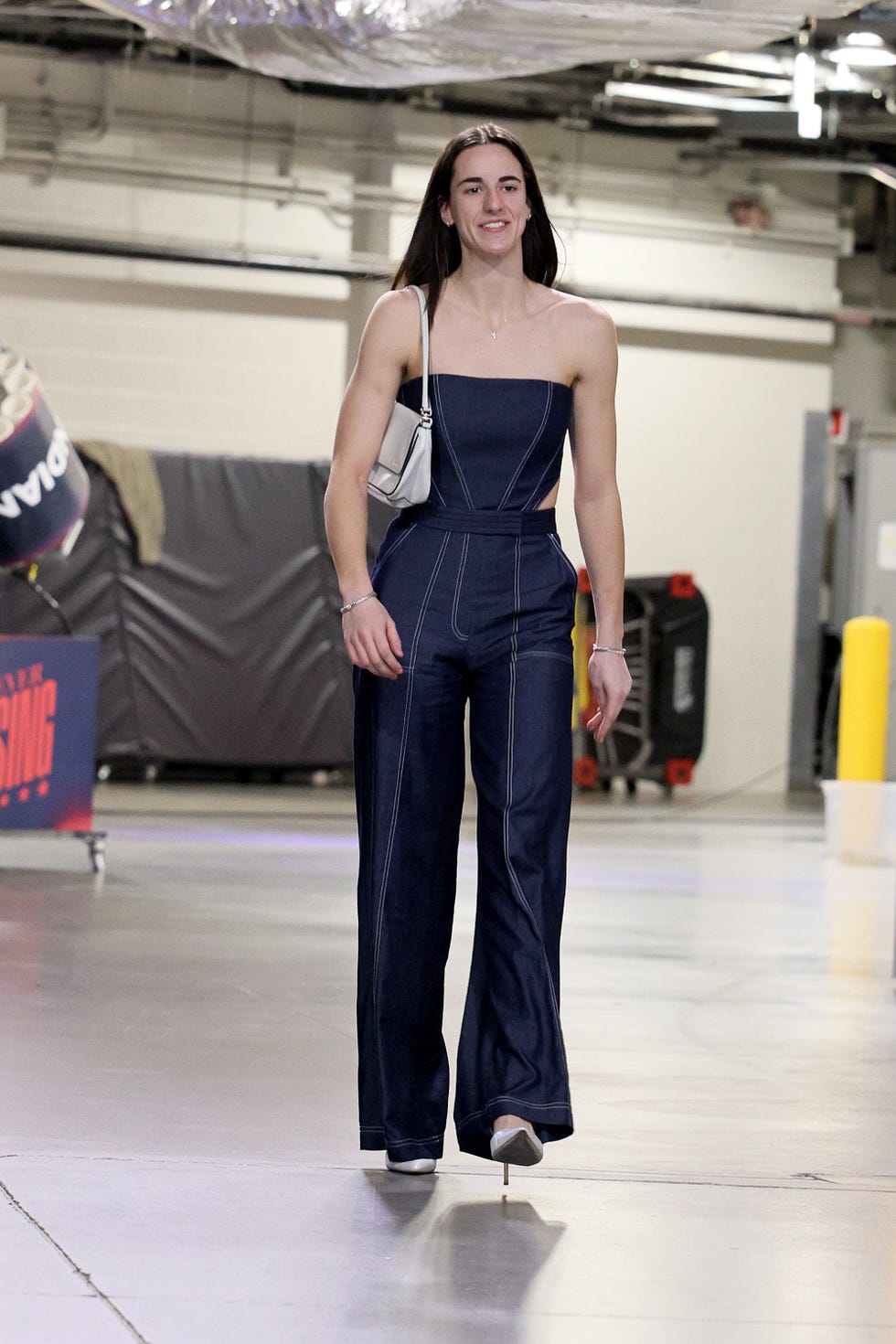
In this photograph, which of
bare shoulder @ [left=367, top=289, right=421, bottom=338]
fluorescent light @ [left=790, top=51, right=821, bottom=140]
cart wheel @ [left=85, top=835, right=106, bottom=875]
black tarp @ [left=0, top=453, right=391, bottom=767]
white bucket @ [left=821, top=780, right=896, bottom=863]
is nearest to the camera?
bare shoulder @ [left=367, top=289, right=421, bottom=338]

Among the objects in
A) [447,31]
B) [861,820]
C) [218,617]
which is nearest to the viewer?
[447,31]

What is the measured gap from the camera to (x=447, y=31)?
21.9ft

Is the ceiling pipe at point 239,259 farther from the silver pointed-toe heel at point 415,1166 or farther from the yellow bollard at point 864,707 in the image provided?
the silver pointed-toe heel at point 415,1166

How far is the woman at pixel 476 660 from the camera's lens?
8.64 feet

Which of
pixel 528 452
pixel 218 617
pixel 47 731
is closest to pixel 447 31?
pixel 47 731

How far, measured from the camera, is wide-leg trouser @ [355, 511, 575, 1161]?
2635 millimetres

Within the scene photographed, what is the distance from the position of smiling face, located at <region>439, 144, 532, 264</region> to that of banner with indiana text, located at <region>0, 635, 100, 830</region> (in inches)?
168

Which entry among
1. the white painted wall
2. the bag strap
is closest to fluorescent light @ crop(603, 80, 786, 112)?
the white painted wall

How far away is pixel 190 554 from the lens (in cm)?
1198

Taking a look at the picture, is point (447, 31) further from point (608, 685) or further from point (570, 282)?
point (570, 282)

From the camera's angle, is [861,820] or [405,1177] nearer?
[405,1177]

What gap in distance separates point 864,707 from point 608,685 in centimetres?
684

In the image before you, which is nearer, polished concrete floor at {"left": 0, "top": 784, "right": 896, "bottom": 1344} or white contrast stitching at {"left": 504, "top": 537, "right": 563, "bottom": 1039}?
polished concrete floor at {"left": 0, "top": 784, "right": 896, "bottom": 1344}

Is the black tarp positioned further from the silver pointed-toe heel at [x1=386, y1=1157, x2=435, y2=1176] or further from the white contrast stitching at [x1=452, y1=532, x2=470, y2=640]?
the white contrast stitching at [x1=452, y1=532, x2=470, y2=640]
